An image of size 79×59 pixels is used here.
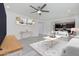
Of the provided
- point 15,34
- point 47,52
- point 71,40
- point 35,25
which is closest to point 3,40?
point 15,34

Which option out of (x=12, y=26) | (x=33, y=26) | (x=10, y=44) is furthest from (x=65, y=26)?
(x=10, y=44)

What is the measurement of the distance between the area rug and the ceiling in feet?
1.51

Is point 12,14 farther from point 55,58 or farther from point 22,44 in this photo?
point 55,58

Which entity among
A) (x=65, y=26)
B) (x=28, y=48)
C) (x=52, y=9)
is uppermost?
(x=52, y=9)

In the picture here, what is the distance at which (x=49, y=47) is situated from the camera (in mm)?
2133

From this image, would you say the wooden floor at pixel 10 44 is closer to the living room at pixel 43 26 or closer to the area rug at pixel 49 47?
the living room at pixel 43 26

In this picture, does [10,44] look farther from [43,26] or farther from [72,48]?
[72,48]

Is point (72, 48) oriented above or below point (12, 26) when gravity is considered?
below

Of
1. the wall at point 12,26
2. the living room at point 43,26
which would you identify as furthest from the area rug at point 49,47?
the wall at point 12,26

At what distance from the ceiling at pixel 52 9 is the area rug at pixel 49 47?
0.46 metres

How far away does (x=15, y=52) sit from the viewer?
211cm

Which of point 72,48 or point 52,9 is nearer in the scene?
point 72,48

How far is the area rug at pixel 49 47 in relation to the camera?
82.1 inches

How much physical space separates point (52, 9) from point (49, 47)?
67cm
